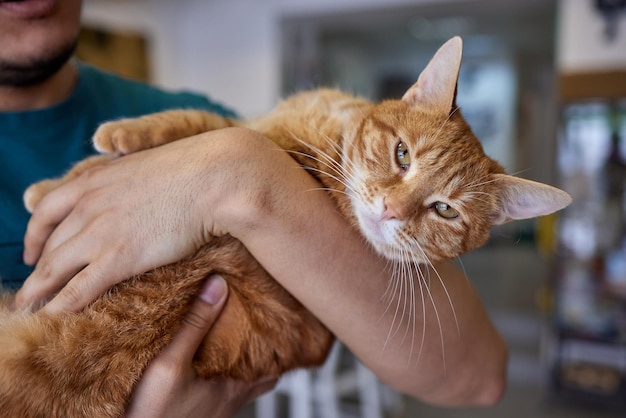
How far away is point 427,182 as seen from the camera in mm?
1177

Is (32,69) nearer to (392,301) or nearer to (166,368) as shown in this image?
(166,368)

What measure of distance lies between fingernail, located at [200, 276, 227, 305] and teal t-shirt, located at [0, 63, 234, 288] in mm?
370

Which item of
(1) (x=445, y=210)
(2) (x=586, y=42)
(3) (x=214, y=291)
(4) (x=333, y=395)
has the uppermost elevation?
(2) (x=586, y=42)

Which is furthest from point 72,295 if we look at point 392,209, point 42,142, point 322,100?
point 322,100

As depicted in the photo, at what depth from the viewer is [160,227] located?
3.00 ft

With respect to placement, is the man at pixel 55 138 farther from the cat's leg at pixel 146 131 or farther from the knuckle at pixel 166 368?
the cat's leg at pixel 146 131

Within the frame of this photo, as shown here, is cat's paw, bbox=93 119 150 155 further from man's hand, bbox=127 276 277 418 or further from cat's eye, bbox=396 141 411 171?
cat's eye, bbox=396 141 411 171

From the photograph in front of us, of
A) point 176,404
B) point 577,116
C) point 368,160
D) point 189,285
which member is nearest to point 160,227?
point 189,285

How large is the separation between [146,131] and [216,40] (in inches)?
181

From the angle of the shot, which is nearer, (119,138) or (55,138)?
(119,138)

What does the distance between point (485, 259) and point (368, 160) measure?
18.7 ft

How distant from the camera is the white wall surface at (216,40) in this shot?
197 inches

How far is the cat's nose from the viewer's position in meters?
1.13

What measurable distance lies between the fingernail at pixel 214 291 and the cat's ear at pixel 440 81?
0.65 meters
